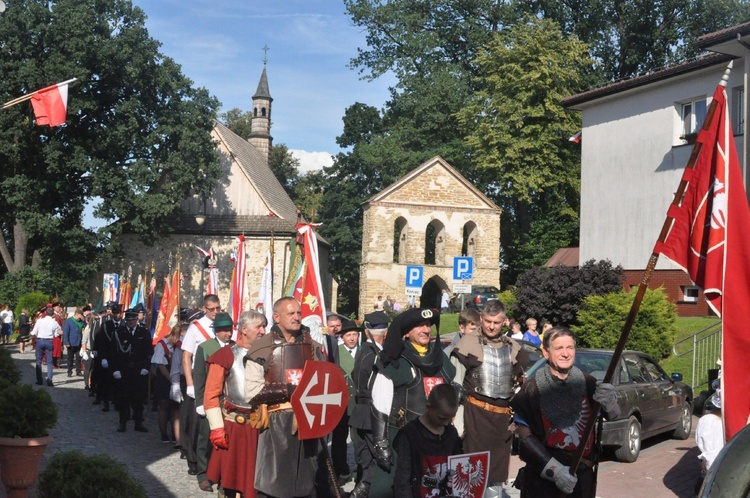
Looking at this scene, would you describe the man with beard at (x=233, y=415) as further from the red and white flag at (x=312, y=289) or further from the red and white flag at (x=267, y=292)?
the red and white flag at (x=267, y=292)

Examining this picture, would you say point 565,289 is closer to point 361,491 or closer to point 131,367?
point 131,367

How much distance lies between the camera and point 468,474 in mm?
4914

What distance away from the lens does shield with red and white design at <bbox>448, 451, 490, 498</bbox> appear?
4.88 m

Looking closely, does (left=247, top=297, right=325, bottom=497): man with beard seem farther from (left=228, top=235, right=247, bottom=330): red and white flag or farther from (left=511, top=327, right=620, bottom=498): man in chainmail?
(left=228, top=235, right=247, bottom=330): red and white flag

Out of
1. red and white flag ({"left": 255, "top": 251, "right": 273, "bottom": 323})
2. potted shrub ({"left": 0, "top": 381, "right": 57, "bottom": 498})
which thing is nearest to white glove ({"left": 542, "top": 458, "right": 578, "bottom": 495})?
potted shrub ({"left": 0, "top": 381, "right": 57, "bottom": 498})

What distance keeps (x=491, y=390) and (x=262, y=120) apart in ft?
251

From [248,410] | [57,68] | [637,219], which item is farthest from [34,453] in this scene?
[57,68]

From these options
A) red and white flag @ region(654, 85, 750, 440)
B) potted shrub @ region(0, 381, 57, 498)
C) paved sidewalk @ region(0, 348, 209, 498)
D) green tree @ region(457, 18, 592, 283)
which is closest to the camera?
red and white flag @ region(654, 85, 750, 440)

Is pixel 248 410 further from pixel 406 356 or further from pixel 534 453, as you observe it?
pixel 534 453

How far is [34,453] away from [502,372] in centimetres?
390

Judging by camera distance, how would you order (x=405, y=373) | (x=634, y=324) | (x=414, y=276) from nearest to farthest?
(x=405, y=373) → (x=414, y=276) → (x=634, y=324)

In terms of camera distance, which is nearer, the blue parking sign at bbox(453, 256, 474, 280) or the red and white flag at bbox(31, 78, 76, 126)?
the red and white flag at bbox(31, 78, 76, 126)

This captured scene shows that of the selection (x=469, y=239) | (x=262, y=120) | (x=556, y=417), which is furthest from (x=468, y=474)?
(x=262, y=120)

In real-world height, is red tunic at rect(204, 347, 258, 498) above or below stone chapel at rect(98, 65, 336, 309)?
below
